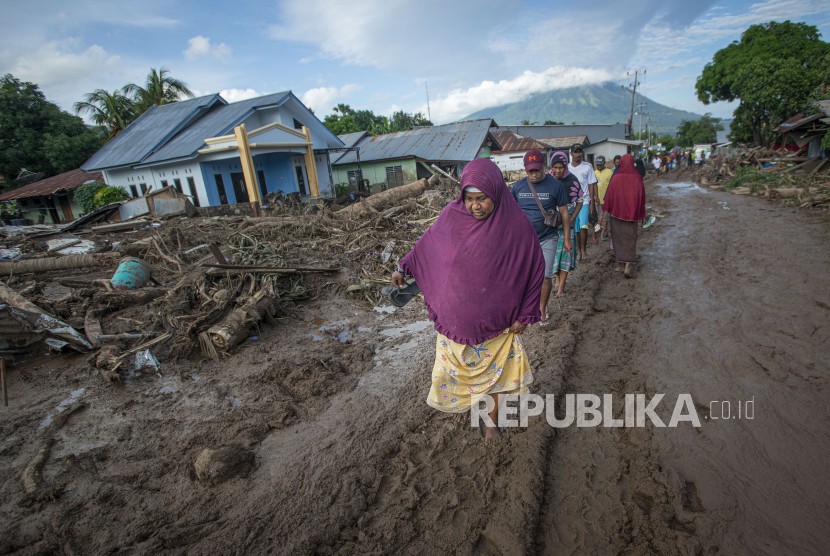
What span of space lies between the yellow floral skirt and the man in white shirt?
170 inches

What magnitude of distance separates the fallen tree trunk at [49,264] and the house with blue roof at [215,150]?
8562 millimetres

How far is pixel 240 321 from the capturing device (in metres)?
4.58

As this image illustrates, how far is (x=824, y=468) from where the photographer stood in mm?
2195

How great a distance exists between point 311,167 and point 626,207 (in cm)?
1504

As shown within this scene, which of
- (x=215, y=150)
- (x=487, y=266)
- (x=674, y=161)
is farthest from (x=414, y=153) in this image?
(x=674, y=161)

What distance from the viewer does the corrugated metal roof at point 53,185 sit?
62.1 feet

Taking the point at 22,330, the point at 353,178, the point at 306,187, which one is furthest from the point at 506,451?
the point at 353,178

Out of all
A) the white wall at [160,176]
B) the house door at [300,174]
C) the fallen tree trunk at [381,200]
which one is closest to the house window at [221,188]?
the white wall at [160,176]

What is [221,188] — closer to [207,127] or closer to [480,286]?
[207,127]

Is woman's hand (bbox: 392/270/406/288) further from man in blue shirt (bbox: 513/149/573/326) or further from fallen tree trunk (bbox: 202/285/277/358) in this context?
Answer: fallen tree trunk (bbox: 202/285/277/358)

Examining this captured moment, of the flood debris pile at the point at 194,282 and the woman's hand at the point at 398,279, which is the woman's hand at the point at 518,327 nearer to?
the woman's hand at the point at 398,279

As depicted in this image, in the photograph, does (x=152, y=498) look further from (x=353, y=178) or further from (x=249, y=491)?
(x=353, y=178)

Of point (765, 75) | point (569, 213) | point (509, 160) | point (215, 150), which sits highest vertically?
point (765, 75)

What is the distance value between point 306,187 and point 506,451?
61.1 feet
